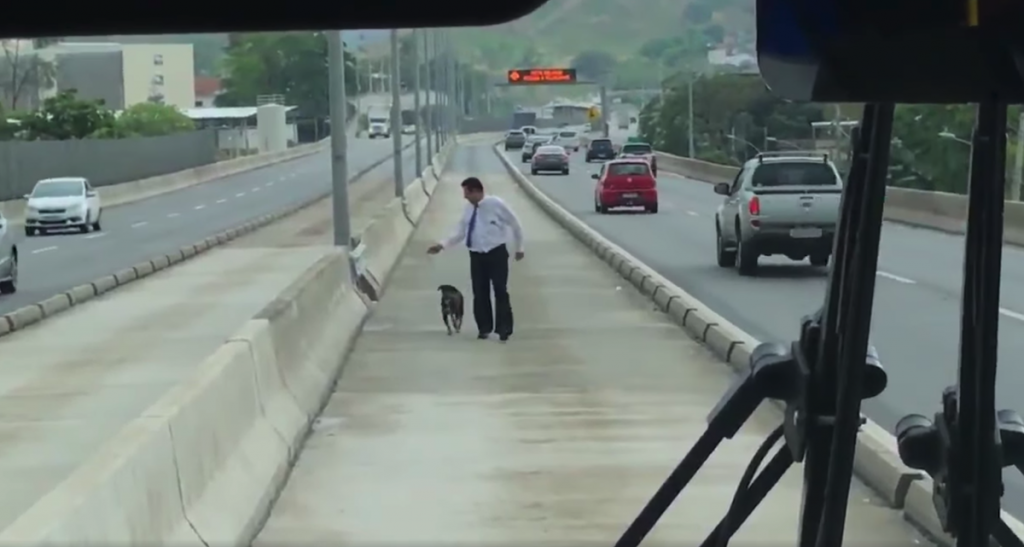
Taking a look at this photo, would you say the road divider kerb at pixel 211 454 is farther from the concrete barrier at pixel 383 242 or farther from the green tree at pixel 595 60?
the concrete barrier at pixel 383 242

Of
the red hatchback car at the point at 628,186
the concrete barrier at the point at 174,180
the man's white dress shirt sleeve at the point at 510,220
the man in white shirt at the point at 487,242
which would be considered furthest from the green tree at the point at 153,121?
the man's white dress shirt sleeve at the point at 510,220

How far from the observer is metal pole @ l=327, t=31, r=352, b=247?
24062 millimetres

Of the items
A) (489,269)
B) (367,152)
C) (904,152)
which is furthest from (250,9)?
(367,152)

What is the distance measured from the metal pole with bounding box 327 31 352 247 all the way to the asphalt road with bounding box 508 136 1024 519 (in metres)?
5.09

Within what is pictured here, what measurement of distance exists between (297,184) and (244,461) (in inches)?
3168

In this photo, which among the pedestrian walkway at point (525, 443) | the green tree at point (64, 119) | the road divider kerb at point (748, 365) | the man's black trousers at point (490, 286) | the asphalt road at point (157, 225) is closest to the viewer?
the road divider kerb at point (748, 365)

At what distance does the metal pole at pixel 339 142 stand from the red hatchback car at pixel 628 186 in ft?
93.7

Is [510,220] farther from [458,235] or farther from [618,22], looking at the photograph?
[618,22]

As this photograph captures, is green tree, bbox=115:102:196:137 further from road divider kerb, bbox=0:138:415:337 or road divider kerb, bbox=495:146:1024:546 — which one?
road divider kerb, bbox=495:146:1024:546

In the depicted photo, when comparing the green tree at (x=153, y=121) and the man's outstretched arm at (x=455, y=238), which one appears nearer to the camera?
the man's outstretched arm at (x=455, y=238)

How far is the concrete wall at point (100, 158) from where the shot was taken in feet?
223

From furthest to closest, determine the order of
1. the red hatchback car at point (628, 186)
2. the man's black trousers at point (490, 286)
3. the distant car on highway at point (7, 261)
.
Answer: the red hatchback car at point (628, 186) → the distant car on highway at point (7, 261) → the man's black trousers at point (490, 286)

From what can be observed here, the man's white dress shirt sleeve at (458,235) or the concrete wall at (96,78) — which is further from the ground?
the concrete wall at (96,78)

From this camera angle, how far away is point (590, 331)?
68.7 ft
